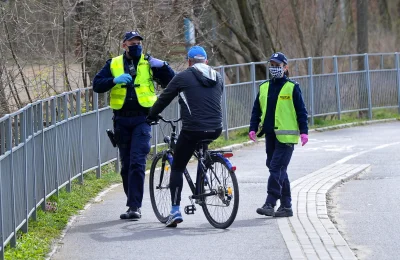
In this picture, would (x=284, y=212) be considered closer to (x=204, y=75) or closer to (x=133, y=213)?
(x=133, y=213)

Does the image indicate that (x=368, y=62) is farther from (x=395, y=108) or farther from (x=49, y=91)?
(x=49, y=91)

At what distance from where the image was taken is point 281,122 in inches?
440

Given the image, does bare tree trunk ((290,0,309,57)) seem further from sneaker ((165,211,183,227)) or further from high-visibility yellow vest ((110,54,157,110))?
sneaker ((165,211,183,227))

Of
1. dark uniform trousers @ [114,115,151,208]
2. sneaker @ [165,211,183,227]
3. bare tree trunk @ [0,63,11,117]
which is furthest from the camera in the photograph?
bare tree trunk @ [0,63,11,117]

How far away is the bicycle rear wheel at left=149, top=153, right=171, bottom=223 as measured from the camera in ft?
36.1

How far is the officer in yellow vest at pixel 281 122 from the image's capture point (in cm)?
1116

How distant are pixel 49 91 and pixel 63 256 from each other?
7.79 m

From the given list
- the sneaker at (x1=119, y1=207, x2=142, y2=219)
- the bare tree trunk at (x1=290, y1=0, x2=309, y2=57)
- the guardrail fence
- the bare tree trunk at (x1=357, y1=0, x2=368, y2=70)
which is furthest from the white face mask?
the bare tree trunk at (x1=357, y1=0, x2=368, y2=70)

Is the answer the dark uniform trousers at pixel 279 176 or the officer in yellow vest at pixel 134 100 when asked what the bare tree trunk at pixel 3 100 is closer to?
the officer in yellow vest at pixel 134 100

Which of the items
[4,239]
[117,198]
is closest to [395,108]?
[117,198]

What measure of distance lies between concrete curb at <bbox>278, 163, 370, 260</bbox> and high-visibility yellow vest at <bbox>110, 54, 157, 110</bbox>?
186 cm

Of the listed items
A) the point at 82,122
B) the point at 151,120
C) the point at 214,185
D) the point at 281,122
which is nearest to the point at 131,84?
the point at 151,120

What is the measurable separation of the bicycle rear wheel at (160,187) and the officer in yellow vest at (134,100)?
0.17 metres

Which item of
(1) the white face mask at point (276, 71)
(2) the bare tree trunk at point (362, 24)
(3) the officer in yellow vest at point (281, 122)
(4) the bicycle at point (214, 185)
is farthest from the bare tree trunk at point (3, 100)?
(2) the bare tree trunk at point (362, 24)
